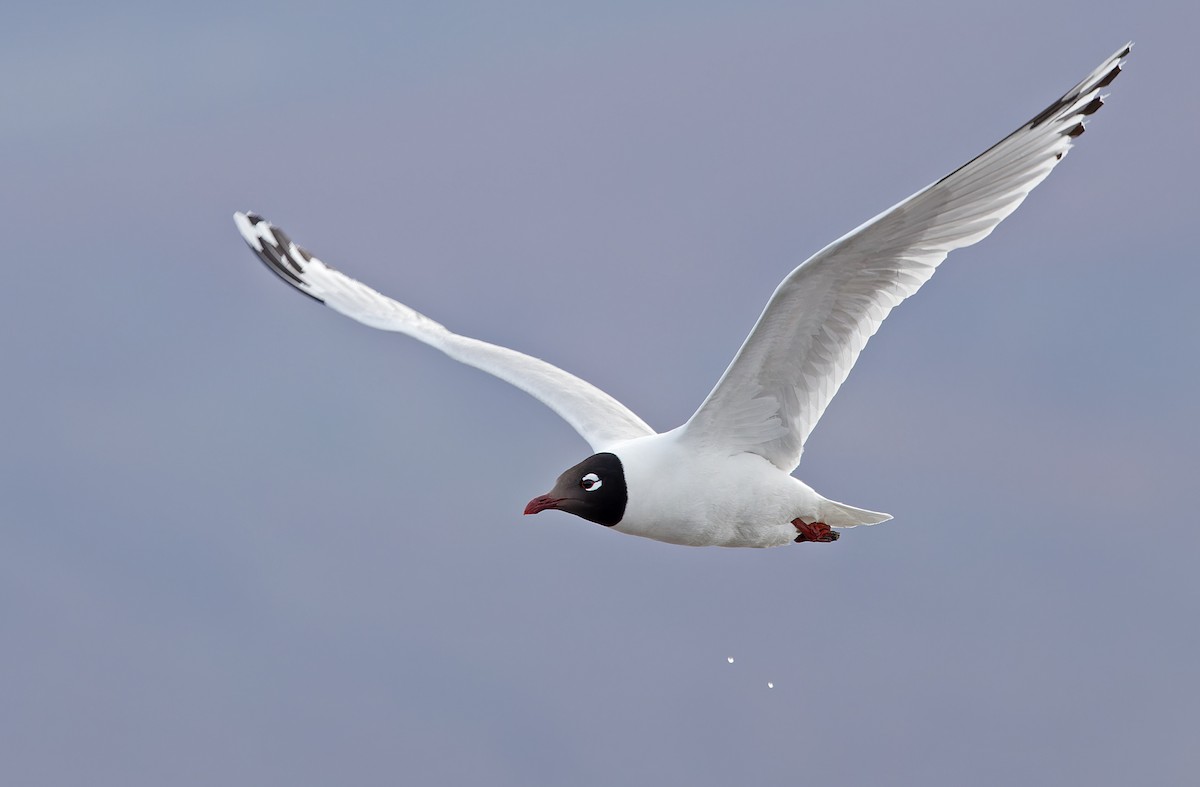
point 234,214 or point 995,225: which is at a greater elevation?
point 234,214

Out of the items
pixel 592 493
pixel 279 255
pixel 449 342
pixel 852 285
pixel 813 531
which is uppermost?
pixel 279 255

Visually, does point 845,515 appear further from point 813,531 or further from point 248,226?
point 248,226

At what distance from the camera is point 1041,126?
9664 millimetres

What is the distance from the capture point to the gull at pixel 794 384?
9672 mm

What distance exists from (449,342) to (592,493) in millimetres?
3108

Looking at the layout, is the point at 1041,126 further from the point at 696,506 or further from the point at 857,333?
the point at 696,506

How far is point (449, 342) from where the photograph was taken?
13.3 m

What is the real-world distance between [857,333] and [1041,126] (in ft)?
5.68

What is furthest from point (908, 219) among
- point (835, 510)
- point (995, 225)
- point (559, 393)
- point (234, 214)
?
point (234, 214)

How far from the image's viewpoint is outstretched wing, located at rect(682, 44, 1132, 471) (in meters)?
9.62

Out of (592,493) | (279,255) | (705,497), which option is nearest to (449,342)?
(279,255)

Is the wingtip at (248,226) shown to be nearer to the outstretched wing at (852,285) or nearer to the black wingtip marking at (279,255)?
the black wingtip marking at (279,255)

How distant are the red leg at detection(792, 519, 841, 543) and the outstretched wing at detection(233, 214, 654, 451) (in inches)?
62.1

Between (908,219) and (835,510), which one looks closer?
(908,219)
